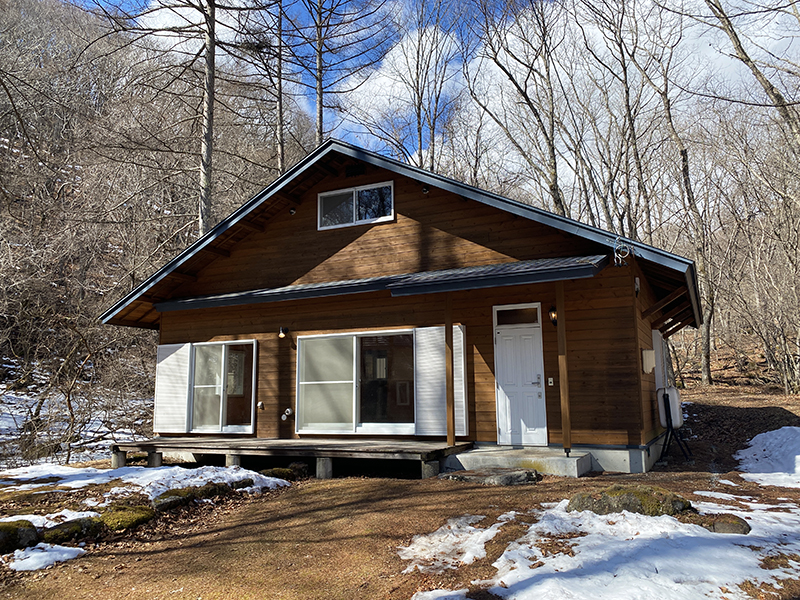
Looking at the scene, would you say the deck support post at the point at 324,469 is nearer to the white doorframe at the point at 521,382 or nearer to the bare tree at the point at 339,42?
the white doorframe at the point at 521,382

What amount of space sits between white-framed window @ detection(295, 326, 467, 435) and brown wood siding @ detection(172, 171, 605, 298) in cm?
121

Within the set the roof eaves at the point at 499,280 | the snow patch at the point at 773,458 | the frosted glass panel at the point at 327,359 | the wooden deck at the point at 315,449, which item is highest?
the roof eaves at the point at 499,280

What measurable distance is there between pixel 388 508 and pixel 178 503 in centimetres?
241

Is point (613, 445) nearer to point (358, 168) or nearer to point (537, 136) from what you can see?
point (358, 168)

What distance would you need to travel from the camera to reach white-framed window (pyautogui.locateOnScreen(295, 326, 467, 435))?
9234mm

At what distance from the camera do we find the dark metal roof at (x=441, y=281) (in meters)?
7.66

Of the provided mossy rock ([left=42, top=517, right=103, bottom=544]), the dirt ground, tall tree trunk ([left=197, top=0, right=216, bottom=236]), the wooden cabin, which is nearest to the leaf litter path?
the dirt ground

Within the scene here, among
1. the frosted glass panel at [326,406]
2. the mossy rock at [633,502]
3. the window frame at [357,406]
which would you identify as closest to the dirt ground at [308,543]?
the mossy rock at [633,502]

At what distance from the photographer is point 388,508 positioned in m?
6.29

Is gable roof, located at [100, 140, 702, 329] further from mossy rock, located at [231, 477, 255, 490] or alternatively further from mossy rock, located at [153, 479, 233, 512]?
mossy rock, located at [153, 479, 233, 512]

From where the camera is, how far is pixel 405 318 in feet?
31.9

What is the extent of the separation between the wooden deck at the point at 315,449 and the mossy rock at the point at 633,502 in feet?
8.93

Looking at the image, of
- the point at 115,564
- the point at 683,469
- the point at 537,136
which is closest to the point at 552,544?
the point at 115,564

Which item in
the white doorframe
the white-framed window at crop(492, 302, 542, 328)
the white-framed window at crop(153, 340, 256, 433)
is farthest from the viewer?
the white-framed window at crop(153, 340, 256, 433)
